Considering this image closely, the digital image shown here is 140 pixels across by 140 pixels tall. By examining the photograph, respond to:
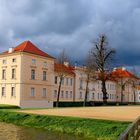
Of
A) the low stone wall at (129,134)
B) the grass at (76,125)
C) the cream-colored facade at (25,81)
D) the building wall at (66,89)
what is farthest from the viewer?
the building wall at (66,89)

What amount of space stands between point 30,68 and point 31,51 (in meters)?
2.86

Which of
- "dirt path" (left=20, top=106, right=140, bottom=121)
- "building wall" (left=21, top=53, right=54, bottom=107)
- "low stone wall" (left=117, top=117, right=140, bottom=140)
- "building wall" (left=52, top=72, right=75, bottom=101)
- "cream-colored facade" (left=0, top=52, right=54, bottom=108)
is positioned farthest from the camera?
"building wall" (left=52, top=72, right=75, bottom=101)

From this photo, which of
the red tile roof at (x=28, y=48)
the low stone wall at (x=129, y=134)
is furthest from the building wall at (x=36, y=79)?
the low stone wall at (x=129, y=134)

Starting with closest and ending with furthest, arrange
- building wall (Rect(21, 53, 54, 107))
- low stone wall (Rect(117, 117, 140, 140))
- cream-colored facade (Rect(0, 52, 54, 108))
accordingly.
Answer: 1. low stone wall (Rect(117, 117, 140, 140))
2. cream-colored facade (Rect(0, 52, 54, 108))
3. building wall (Rect(21, 53, 54, 107))

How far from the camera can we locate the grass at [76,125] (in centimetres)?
1808

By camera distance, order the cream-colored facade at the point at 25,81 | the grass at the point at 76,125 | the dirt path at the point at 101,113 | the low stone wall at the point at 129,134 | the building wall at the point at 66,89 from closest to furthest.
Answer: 1. the low stone wall at the point at 129,134
2. the grass at the point at 76,125
3. the dirt path at the point at 101,113
4. the cream-colored facade at the point at 25,81
5. the building wall at the point at 66,89

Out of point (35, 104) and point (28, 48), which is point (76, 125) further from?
point (28, 48)

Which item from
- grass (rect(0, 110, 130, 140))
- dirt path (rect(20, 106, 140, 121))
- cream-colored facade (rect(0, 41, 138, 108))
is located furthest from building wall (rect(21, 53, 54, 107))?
grass (rect(0, 110, 130, 140))

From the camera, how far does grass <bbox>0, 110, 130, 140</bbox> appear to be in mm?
18078

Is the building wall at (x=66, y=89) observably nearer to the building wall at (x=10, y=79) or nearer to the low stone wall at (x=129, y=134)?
the building wall at (x=10, y=79)

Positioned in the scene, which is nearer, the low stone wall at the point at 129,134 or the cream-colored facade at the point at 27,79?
the low stone wall at the point at 129,134

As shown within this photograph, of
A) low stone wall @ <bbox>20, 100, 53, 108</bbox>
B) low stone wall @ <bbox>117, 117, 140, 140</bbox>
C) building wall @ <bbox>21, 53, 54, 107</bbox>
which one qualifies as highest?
building wall @ <bbox>21, 53, 54, 107</bbox>

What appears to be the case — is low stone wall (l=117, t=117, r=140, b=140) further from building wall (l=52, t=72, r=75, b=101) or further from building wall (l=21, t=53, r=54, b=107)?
building wall (l=52, t=72, r=75, b=101)

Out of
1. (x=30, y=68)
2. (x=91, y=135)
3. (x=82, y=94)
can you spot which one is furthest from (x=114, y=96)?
(x=91, y=135)
